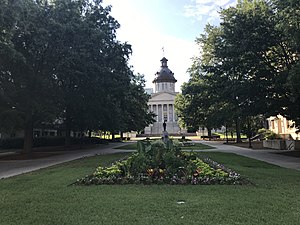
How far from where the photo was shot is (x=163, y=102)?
109312 millimetres

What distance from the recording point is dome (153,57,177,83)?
116m

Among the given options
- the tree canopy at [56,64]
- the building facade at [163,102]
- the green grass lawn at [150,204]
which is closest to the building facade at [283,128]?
the tree canopy at [56,64]

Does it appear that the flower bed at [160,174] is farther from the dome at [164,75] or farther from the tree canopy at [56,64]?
the dome at [164,75]

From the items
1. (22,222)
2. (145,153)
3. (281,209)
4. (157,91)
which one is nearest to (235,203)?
(281,209)

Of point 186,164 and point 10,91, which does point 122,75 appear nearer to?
point 10,91

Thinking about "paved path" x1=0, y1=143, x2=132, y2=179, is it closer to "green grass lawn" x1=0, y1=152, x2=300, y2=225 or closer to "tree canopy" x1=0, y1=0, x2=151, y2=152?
"tree canopy" x1=0, y1=0, x2=151, y2=152

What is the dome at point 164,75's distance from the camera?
379 ft

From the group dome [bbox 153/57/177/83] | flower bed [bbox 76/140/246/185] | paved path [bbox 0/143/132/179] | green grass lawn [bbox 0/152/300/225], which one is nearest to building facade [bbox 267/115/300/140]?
paved path [bbox 0/143/132/179]

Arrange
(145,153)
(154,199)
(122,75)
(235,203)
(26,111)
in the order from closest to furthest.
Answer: (235,203) < (154,199) < (145,153) < (26,111) < (122,75)

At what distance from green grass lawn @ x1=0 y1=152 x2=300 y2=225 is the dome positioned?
107680 mm

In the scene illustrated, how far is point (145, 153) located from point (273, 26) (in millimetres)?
14557

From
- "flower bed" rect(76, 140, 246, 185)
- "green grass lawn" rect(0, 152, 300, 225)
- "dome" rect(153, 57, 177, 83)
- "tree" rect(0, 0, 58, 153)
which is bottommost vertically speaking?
"green grass lawn" rect(0, 152, 300, 225)

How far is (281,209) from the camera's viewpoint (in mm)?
5805

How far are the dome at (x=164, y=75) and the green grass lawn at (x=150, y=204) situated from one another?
353 ft
